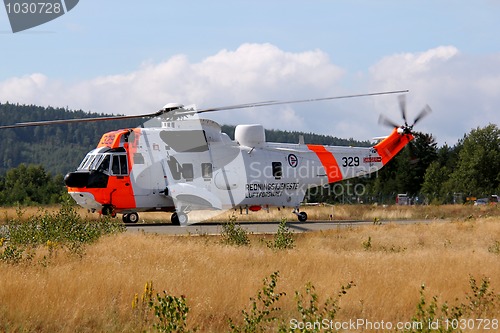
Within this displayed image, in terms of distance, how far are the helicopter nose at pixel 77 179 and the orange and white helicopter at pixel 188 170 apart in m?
0.04

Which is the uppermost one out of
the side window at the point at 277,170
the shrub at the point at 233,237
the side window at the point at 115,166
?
the side window at the point at 115,166

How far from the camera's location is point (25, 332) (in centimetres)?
857

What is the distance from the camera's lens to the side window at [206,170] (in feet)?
92.2

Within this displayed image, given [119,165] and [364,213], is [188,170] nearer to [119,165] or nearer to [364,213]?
[119,165]

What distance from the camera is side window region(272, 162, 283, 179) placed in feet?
99.5

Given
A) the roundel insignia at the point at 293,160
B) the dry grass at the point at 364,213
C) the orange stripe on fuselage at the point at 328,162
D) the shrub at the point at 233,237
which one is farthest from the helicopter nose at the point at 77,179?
the orange stripe on fuselage at the point at 328,162

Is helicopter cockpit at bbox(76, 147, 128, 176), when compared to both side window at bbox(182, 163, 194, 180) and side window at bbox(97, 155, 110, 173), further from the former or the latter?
side window at bbox(182, 163, 194, 180)

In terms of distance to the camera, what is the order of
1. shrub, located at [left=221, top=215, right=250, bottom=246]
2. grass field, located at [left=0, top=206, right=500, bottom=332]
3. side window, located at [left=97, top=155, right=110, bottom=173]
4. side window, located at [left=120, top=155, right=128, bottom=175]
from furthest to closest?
side window, located at [left=120, top=155, right=128, bottom=175], side window, located at [left=97, top=155, right=110, bottom=173], shrub, located at [left=221, top=215, right=250, bottom=246], grass field, located at [left=0, top=206, right=500, bottom=332]

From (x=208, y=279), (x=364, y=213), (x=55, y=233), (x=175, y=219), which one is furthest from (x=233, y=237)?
(x=364, y=213)

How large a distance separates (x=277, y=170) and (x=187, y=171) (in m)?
4.54

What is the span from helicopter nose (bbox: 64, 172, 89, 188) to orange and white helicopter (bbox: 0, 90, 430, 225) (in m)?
0.04

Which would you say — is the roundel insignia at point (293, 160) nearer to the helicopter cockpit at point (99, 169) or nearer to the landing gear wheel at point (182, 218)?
the landing gear wheel at point (182, 218)

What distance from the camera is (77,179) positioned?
26062mm

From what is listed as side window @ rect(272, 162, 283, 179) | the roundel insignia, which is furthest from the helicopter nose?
the roundel insignia
